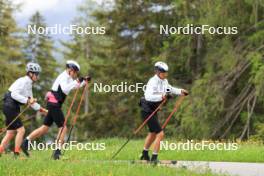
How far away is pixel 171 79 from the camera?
3019cm

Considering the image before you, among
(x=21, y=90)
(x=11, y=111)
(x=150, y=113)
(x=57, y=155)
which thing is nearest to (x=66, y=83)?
(x=21, y=90)

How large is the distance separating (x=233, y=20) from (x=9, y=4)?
1811 centimetres

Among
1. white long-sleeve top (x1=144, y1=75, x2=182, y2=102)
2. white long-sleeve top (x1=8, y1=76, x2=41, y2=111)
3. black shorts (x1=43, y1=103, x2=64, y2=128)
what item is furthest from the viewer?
black shorts (x1=43, y1=103, x2=64, y2=128)

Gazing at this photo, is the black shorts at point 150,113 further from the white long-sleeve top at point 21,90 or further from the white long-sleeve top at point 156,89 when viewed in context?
the white long-sleeve top at point 21,90

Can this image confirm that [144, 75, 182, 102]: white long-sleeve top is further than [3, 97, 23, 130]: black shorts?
No

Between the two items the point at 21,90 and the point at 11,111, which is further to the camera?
the point at 11,111

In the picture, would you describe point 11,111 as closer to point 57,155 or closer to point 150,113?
point 57,155

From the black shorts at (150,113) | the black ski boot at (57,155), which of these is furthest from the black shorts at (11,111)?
the black shorts at (150,113)

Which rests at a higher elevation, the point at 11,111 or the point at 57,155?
the point at 11,111

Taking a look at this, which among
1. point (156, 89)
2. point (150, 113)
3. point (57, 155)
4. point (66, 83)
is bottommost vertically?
point (57, 155)

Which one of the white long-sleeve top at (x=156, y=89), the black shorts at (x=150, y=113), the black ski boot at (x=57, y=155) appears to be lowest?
the black ski boot at (x=57, y=155)

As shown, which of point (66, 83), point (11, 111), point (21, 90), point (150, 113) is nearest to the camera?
point (150, 113)

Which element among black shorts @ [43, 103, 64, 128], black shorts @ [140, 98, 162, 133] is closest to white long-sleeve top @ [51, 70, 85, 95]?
black shorts @ [43, 103, 64, 128]

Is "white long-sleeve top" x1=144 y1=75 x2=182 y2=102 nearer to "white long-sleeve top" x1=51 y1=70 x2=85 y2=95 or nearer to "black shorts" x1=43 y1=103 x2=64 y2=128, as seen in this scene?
"white long-sleeve top" x1=51 y1=70 x2=85 y2=95
